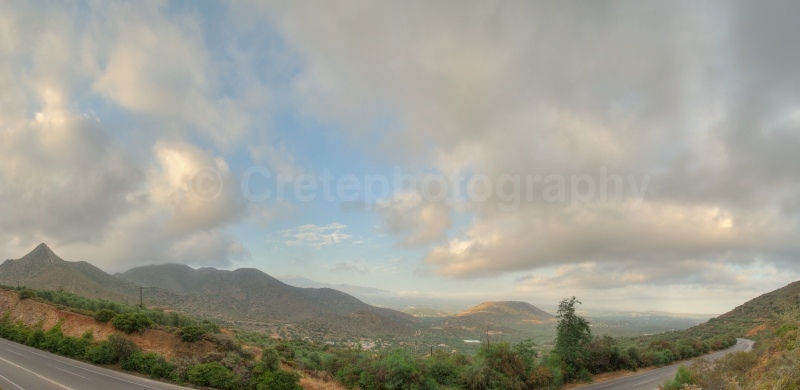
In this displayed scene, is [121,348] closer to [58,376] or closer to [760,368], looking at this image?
[58,376]

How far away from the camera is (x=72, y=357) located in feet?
118

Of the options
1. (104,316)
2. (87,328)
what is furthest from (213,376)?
(87,328)

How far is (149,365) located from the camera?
3088cm

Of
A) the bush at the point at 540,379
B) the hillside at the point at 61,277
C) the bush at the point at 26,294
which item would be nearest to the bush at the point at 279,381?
the bush at the point at 540,379

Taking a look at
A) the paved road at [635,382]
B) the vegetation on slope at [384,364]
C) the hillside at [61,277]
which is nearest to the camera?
the vegetation on slope at [384,364]

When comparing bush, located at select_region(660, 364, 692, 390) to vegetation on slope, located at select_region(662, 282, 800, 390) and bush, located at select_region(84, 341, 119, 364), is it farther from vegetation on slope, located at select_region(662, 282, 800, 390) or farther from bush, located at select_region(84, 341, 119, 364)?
bush, located at select_region(84, 341, 119, 364)

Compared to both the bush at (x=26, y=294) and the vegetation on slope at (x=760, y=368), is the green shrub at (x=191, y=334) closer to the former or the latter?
the bush at (x=26, y=294)

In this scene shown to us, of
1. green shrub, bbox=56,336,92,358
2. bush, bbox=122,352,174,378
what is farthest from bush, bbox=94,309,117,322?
bush, bbox=122,352,174,378

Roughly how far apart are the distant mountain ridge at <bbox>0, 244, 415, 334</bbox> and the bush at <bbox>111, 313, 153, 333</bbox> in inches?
2644

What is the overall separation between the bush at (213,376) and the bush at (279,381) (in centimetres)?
231

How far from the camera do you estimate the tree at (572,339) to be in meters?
39.5

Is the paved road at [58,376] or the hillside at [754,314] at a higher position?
the hillside at [754,314]

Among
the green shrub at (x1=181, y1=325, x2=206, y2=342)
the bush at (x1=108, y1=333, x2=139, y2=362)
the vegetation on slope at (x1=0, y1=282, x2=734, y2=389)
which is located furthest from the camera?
the green shrub at (x1=181, y1=325, x2=206, y2=342)

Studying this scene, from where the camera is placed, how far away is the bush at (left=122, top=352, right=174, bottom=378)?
29.8 metres
